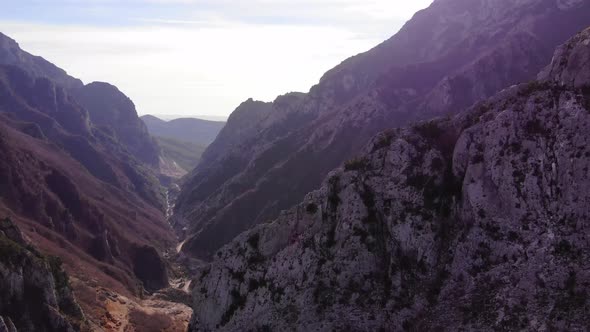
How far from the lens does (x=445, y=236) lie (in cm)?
5219

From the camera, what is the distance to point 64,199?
138625 millimetres

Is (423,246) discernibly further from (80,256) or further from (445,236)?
(80,256)

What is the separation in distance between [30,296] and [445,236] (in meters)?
49.2

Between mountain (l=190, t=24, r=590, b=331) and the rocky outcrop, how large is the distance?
17.0 m

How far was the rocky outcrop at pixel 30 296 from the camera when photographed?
59.3 m

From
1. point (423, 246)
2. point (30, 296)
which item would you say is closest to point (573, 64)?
point (423, 246)

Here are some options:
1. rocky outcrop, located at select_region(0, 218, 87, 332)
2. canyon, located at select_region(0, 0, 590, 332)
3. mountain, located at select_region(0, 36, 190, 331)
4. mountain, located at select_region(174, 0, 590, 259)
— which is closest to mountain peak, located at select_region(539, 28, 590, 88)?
canyon, located at select_region(0, 0, 590, 332)

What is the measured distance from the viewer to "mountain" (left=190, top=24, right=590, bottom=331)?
1775 inches

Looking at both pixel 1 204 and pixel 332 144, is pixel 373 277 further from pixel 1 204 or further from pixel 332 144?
pixel 332 144

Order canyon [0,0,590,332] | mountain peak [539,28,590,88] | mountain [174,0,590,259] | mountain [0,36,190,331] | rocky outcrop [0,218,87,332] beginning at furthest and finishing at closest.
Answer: mountain [174,0,590,259] → mountain [0,36,190,331] → rocky outcrop [0,218,87,332] → mountain peak [539,28,590,88] → canyon [0,0,590,332]

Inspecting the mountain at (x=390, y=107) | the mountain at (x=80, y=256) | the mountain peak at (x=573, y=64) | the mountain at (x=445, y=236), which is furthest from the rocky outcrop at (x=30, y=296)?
the mountain at (x=390, y=107)

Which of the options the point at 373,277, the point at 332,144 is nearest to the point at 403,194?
the point at 373,277

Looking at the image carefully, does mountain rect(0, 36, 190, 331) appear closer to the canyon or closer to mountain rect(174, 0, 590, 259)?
the canyon

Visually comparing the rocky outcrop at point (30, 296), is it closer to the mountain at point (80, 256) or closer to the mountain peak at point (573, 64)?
the mountain at point (80, 256)
